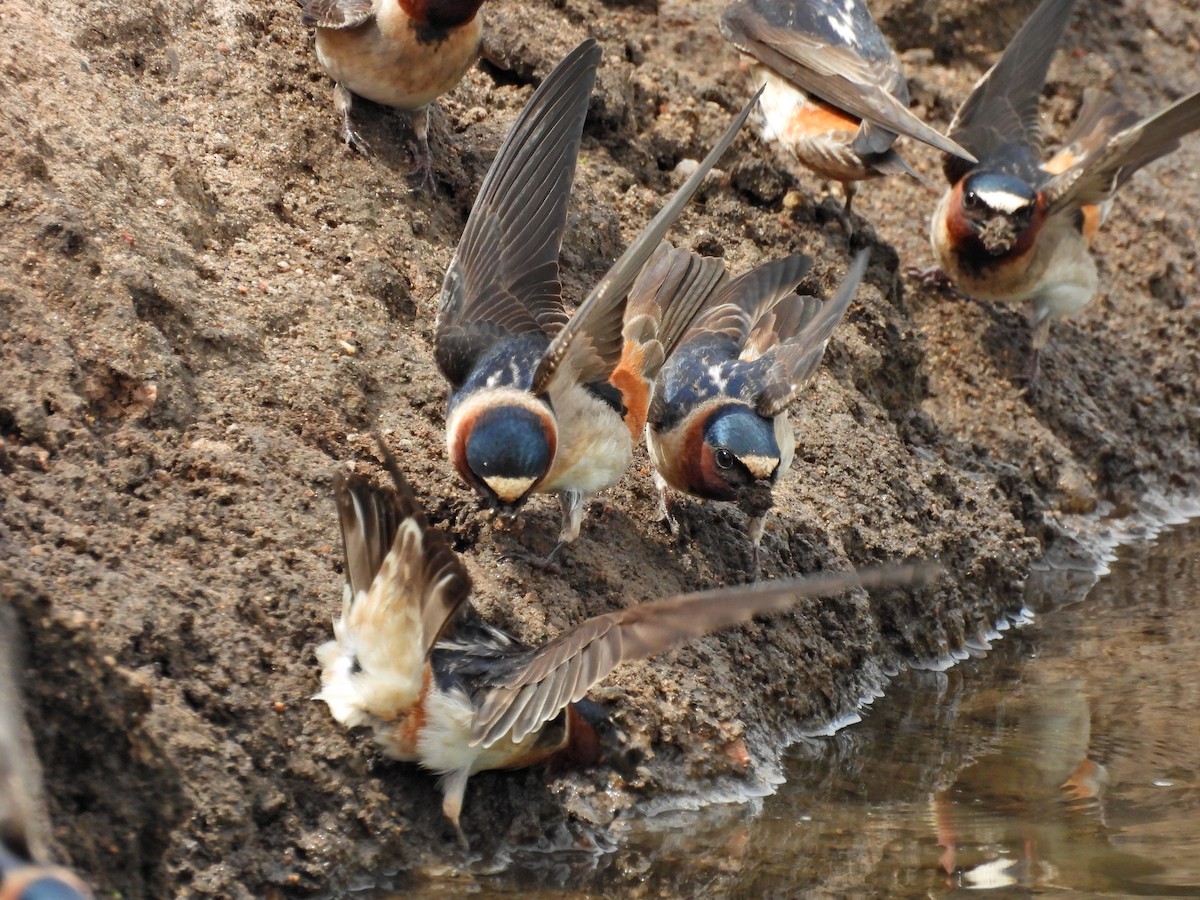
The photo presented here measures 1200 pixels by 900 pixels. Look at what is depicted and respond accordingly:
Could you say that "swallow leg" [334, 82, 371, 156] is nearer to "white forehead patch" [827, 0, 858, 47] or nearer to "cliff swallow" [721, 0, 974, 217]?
"cliff swallow" [721, 0, 974, 217]

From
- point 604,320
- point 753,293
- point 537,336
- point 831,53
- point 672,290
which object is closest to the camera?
point 604,320

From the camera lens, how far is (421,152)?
22.3ft

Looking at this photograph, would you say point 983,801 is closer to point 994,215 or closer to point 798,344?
point 798,344

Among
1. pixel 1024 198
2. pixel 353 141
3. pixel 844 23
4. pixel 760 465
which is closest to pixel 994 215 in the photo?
pixel 1024 198

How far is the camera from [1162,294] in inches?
374

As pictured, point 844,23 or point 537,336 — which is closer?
point 537,336

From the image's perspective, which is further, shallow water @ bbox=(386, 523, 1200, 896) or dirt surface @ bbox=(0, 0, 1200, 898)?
shallow water @ bbox=(386, 523, 1200, 896)

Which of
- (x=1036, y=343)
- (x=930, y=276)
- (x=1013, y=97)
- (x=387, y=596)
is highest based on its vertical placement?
(x=1013, y=97)

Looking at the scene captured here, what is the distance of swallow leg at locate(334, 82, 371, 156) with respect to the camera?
664cm

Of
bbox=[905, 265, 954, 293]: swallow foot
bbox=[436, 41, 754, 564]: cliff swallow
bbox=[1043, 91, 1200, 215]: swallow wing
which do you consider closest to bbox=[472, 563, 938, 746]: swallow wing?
bbox=[436, 41, 754, 564]: cliff swallow

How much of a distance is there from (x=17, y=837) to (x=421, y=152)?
4.47 m

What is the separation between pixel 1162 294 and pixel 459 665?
21.6 feet

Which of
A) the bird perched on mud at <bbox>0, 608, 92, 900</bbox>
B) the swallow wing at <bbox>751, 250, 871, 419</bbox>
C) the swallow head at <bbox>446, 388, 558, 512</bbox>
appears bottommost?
the bird perched on mud at <bbox>0, 608, 92, 900</bbox>

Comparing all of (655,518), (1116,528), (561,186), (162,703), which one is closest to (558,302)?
(561,186)
